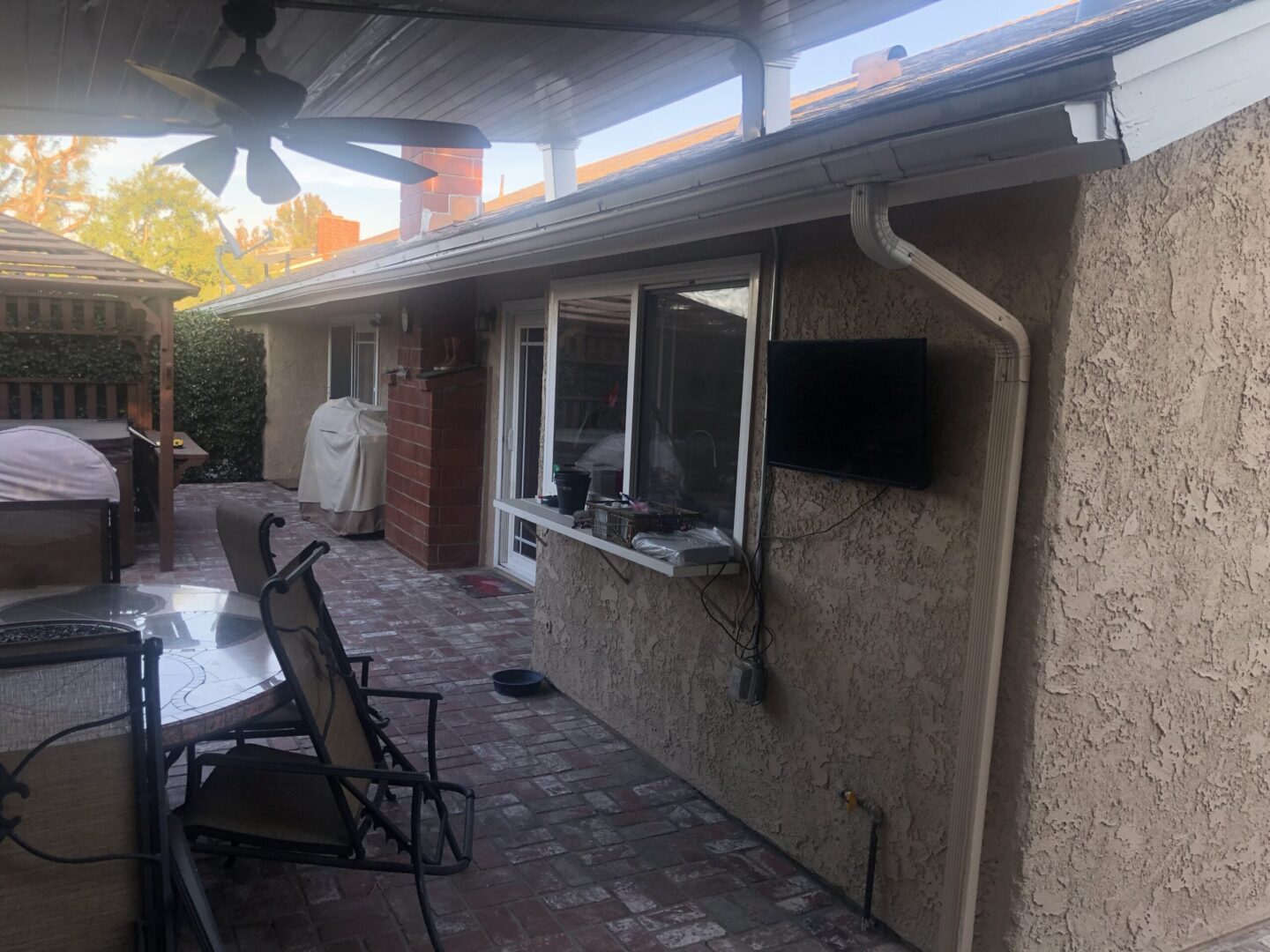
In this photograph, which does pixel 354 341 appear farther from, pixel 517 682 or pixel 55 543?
pixel 55 543

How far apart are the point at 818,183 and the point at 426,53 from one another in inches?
133

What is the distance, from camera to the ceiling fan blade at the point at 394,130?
13.6ft

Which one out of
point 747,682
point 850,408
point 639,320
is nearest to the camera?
point 850,408

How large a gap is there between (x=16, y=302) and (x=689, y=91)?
23.8 ft

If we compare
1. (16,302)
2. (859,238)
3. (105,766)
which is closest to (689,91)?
(859,238)

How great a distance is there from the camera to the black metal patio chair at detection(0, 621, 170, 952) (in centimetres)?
199

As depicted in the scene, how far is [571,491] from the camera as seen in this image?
4.89 meters

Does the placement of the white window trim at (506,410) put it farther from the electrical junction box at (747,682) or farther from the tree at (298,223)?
the tree at (298,223)

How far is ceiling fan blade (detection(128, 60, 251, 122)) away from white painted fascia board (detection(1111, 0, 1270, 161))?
126 inches

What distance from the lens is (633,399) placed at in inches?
186

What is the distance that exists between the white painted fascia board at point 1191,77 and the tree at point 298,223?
3900cm

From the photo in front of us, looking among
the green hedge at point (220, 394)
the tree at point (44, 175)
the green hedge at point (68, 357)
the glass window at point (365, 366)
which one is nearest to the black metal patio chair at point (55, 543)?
the green hedge at point (68, 357)

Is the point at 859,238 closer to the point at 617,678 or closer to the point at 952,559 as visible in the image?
the point at 952,559

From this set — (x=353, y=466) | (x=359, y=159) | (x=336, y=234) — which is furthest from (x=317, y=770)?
(x=336, y=234)
